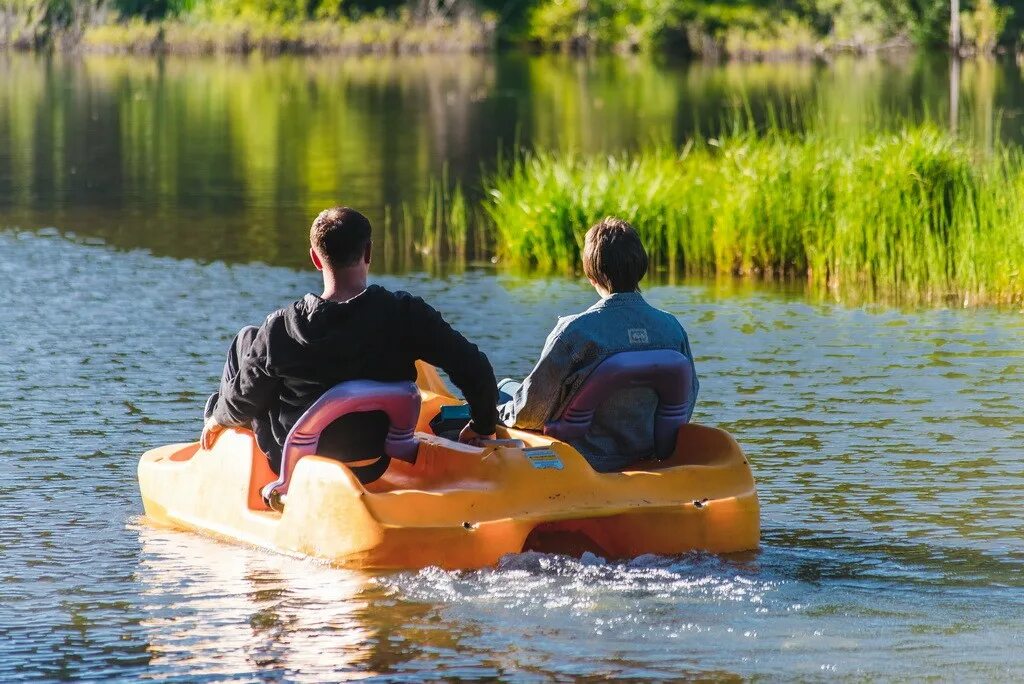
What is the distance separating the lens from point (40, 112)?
3716 centimetres

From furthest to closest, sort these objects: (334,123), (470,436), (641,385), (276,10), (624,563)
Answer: (276,10)
(334,123)
(470,436)
(641,385)
(624,563)

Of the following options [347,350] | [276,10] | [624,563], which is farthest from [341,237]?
[276,10]

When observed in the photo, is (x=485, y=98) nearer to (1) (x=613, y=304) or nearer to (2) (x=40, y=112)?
(2) (x=40, y=112)

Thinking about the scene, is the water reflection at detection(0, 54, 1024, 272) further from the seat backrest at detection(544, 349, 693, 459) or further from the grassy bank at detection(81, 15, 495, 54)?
the grassy bank at detection(81, 15, 495, 54)

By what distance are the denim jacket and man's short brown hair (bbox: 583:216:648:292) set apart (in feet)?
0.18

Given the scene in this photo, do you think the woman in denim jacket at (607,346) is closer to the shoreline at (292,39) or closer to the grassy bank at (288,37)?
the shoreline at (292,39)

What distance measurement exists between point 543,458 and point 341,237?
1.07 metres

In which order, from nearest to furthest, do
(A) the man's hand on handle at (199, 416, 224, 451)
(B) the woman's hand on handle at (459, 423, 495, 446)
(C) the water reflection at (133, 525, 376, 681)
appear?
1. (C) the water reflection at (133, 525, 376, 681)
2. (B) the woman's hand on handle at (459, 423, 495, 446)
3. (A) the man's hand on handle at (199, 416, 224, 451)

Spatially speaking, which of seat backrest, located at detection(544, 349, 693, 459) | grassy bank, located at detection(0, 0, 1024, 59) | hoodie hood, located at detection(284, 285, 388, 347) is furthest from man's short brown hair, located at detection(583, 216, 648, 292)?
grassy bank, located at detection(0, 0, 1024, 59)

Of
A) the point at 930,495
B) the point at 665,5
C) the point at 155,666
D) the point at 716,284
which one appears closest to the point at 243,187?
the point at 716,284

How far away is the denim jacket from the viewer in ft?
23.2

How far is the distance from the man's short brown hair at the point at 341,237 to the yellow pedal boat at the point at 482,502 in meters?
0.57

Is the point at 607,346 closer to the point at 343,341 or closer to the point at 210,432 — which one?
the point at 343,341

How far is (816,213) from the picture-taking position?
579 inches
